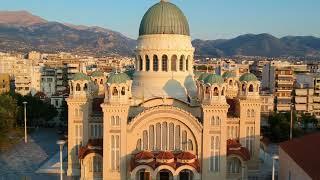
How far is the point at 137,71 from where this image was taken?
4303 centimetres

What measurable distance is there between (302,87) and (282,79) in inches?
200

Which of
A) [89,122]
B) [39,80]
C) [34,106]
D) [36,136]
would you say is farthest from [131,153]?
[39,80]

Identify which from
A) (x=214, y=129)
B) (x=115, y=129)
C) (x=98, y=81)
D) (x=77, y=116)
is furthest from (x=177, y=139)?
(x=98, y=81)

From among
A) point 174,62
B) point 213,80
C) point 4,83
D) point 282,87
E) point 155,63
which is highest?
point 174,62

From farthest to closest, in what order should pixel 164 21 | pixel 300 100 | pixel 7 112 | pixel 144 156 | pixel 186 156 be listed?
pixel 300 100
pixel 7 112
pixel 164 21
pixel 186 156
pixel 144 156

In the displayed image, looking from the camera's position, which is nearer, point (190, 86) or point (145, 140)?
point (145, 140)

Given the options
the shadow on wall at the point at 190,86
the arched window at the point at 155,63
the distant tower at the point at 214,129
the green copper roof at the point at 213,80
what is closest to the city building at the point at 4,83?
the arched window at the point at 155,63

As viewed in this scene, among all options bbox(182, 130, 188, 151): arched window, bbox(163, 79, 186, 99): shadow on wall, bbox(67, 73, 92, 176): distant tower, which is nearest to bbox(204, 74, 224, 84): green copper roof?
bbox(163, 79, 186, 99): shadow on wall

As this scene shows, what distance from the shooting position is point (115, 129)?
121ft

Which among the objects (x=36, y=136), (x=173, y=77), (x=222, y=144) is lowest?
(x=36, y=136)

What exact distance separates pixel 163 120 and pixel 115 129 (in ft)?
13.8

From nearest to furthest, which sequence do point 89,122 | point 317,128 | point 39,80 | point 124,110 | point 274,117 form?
point 124,110 < point 89,122 < point 274,117 < point 317,128 < point 39,80

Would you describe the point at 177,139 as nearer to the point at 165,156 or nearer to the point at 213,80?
the point at 165,156

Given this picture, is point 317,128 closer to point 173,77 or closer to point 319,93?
point 319,93
